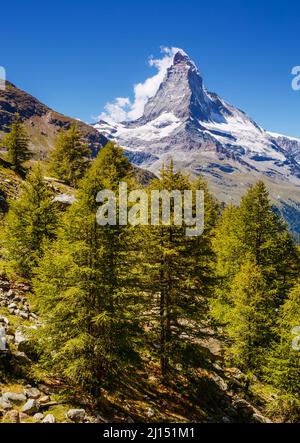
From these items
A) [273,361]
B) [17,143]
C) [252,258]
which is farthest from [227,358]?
[17,143]

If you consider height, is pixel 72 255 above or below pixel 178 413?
above

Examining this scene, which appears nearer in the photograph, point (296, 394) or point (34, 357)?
point (34, 357)

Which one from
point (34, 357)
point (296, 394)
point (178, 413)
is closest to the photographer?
point (34, 357)

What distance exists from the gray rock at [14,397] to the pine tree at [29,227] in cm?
1031

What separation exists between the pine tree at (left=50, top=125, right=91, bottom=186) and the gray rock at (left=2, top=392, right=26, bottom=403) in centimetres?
4196

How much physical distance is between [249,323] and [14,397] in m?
15.5

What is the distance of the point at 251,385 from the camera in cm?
2370

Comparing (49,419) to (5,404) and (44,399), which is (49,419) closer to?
(44,399)

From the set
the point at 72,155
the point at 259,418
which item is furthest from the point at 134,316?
the point at 72,155

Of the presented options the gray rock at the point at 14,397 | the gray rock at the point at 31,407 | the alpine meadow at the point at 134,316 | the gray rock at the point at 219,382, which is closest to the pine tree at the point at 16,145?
the alpine meadow at the point at 134,316

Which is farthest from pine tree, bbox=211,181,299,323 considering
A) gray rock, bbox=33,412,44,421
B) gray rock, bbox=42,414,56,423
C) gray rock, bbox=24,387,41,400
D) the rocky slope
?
gray rock, bbox=33,412,44,421
